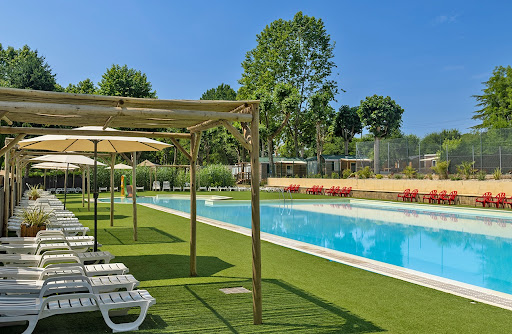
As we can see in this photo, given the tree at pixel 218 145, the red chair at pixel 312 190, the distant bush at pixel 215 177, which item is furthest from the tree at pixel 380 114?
the distant bush at pixel 215 177

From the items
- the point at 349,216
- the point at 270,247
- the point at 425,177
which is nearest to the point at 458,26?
the point at 425,177

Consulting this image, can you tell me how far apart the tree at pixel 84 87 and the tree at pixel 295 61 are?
16.4m

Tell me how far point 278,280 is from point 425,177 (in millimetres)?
23414

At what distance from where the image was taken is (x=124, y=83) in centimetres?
4275

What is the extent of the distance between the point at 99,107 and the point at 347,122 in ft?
170

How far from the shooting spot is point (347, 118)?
54.4m

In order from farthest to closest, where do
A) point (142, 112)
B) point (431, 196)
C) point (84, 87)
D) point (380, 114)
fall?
point (380, 114) < point (84, 87) < point (431, 196) < point (142, 112)

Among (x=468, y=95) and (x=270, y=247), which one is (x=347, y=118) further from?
(x=270, y=247)

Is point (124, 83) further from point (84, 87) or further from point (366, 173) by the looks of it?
point (366, 173)

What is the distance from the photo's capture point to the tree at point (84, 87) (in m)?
45.9

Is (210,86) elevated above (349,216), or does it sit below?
above

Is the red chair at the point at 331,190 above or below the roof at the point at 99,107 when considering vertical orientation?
below

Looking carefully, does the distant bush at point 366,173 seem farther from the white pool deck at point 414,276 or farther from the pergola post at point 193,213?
the pergola post at point 193,213

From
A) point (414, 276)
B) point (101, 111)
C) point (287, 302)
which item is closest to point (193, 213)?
point (287, 302)
